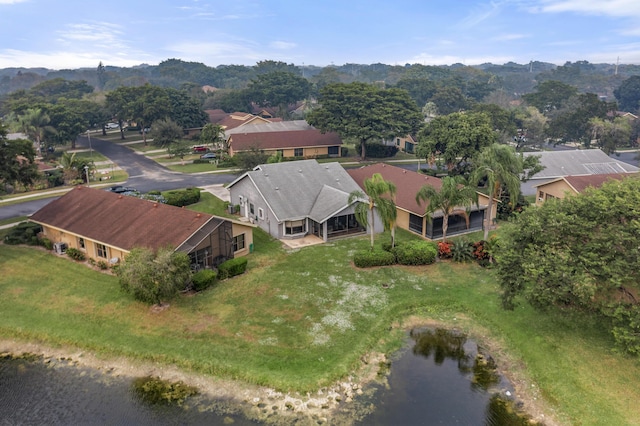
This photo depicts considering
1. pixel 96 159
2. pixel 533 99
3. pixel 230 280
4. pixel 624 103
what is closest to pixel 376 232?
pixel 230 280

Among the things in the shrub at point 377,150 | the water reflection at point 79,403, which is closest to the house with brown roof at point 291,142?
the shrub at point 377,150

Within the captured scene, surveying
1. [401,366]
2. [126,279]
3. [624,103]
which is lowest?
[401,366]

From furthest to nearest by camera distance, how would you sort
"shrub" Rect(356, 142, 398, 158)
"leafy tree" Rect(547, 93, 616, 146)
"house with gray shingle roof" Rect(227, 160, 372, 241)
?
A: "leafy tree" Rect(547, 93, 616, 146), "shrub" Rect(356, 142, 398, 158), "house with gray shingle roof" Rect(227, 160, 372, 241)

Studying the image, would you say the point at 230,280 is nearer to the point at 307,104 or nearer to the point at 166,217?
the point at 166,217

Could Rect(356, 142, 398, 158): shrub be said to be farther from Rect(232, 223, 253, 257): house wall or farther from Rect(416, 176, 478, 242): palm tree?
Rect(232, 223, 253, 257): house wall

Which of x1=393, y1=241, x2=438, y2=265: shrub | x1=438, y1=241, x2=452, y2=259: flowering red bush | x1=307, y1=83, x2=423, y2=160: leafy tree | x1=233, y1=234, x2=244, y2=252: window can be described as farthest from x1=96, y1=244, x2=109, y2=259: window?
x1=307, y1=83, x2=423, y2=160: leafy tree

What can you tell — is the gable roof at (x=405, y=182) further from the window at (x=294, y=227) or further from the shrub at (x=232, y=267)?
the shrub at (x=232, y=267)
